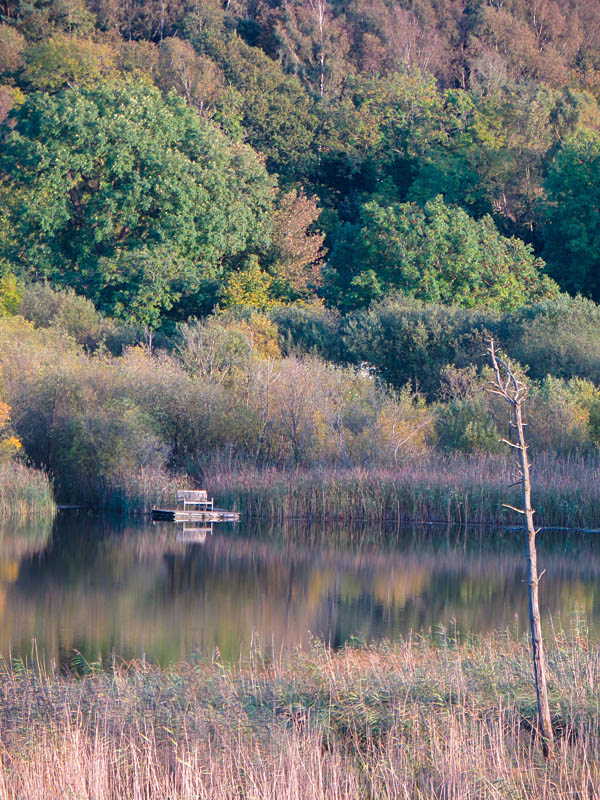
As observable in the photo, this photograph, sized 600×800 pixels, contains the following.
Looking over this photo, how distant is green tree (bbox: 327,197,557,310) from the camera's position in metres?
43.5

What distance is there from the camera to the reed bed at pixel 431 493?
1014 inches

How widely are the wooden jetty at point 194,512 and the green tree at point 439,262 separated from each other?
57.0 ft

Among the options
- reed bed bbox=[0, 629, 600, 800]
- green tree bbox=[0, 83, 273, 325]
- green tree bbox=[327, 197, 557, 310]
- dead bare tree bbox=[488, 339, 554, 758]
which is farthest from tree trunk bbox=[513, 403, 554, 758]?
green tree bbox=[327, 197, 557, 310]

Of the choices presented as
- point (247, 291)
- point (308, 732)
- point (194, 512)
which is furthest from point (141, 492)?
point (308, 732)

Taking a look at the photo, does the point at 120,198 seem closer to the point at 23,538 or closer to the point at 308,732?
the point at 23,538

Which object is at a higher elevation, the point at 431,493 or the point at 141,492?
the point at 431,493

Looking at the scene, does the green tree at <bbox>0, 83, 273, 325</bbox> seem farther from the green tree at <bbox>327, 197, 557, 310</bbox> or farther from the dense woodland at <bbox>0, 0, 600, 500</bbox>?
the green tree at <bbox>327, 197, 557, 310</bbox>

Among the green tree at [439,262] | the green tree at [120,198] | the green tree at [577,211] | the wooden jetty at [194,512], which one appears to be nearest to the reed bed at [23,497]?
the wooden jetty at [194,512]

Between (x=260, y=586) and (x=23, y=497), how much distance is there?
9.57m

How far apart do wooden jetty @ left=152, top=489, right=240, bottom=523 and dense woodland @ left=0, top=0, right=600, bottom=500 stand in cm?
207

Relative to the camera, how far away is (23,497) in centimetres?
2719

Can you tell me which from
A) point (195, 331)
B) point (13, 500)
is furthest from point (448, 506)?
point (195, 331)

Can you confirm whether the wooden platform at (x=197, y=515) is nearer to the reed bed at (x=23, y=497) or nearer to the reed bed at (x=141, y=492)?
the reed bed at (x=141, y=492)

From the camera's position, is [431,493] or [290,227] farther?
[290,227]
